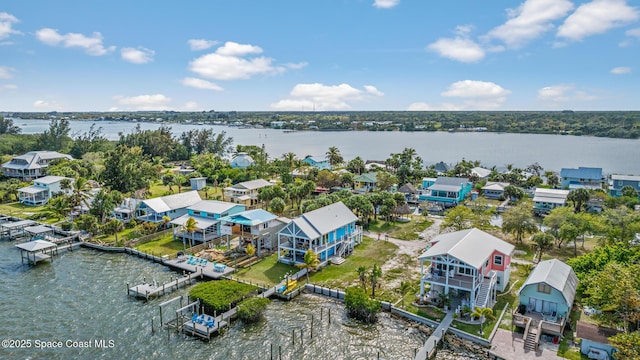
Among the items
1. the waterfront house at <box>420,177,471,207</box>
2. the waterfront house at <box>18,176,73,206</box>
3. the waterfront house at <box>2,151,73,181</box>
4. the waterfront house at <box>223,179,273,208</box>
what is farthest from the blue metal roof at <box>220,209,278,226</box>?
the waterfront house at <box>2,151,73,181</box>

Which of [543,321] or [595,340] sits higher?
[595,340]

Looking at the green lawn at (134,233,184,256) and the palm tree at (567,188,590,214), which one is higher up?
the palm tree at (567,188,590,214)

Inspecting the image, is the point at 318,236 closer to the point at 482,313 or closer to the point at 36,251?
the point at 482,313

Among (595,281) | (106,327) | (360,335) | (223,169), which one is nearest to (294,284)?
(360,335)

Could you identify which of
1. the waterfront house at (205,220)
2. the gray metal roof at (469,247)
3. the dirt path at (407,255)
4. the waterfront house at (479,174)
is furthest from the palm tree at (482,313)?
the waterfront house at (479,174)

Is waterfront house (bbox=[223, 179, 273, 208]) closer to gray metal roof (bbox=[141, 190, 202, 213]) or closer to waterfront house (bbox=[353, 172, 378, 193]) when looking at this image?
gray metal roof (bbox=[141, 190, 202, 213])

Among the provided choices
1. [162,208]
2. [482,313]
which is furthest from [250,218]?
[482,313]

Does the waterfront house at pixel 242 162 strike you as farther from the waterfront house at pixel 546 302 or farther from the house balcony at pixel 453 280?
the waterfront house at pixel 546 302

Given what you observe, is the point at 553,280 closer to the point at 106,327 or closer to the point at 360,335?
the point at 360,335

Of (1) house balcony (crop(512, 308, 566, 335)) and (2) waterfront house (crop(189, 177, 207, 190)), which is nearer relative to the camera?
(1) house balcony (crop(512, 308, 566, 335))
